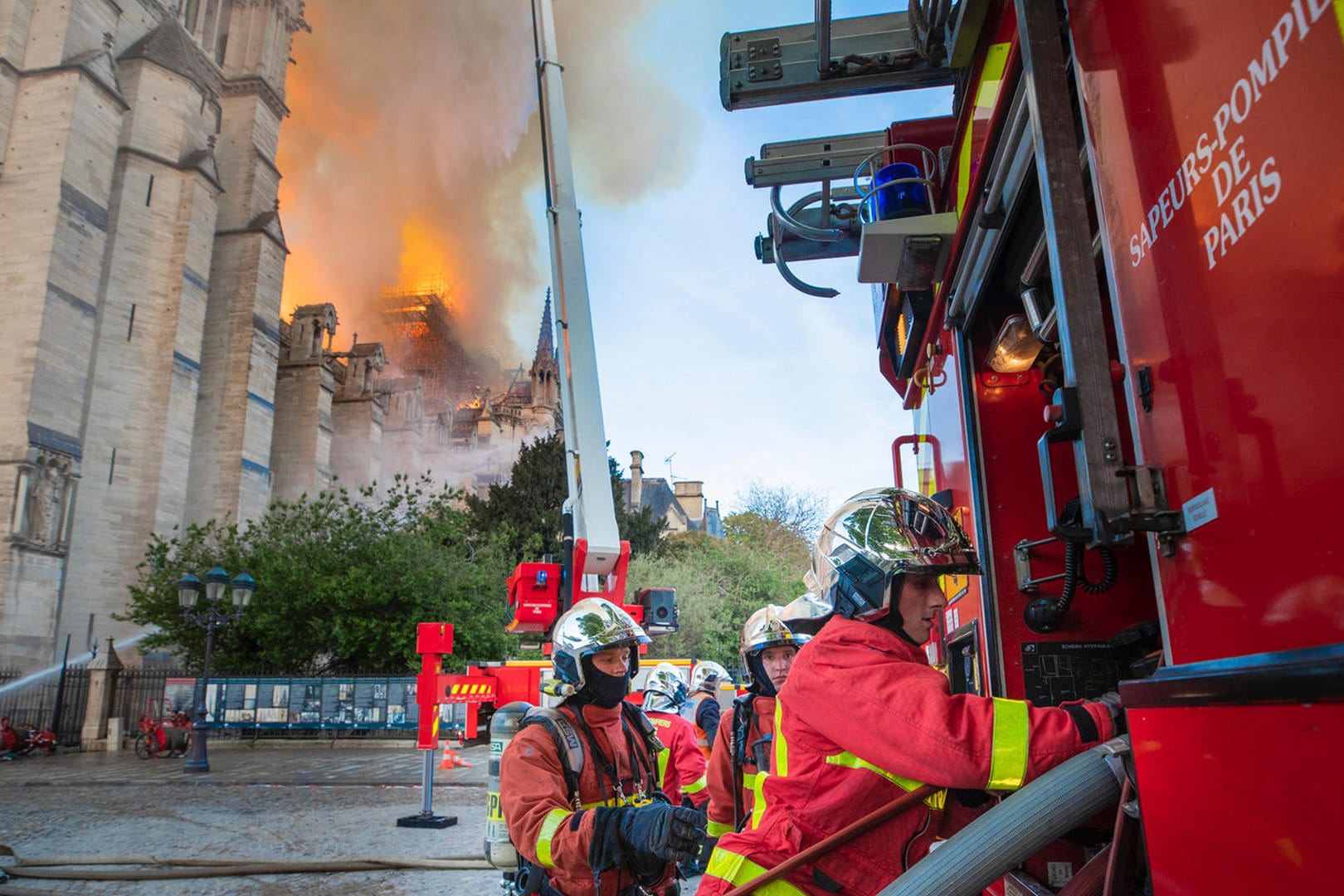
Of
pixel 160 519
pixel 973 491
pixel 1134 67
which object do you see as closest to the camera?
pixel 1134 67

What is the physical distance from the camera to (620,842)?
282cm

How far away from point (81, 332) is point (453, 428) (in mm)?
46119

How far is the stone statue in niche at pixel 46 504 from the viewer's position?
1027 inches

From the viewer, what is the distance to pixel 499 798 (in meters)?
3.80

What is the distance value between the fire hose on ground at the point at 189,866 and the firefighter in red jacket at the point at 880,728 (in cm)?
554

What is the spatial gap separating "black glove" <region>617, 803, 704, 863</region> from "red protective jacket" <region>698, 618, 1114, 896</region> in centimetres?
61

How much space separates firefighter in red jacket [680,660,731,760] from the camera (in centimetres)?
587

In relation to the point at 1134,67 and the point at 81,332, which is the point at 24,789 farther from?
the point at 81,332

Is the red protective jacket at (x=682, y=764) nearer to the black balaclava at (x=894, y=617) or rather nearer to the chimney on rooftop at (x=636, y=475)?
the black balaclava at (x=894, y=617)

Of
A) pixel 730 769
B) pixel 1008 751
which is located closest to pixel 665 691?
pixel 730 769

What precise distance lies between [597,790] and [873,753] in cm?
182

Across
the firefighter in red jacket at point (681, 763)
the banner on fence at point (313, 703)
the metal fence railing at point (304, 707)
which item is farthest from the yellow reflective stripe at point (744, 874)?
the metal fence railing at point (304, 707)

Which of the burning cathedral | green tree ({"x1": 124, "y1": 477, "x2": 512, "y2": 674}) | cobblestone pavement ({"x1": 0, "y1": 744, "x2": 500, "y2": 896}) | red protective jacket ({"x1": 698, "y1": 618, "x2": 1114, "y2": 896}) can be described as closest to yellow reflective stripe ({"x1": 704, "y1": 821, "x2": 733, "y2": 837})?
red protective jacket ({"x1": 698, "y1": 618, "x2": 1114, "y2": 896})

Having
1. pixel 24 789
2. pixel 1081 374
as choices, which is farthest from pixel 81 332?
pixel 1081 374
